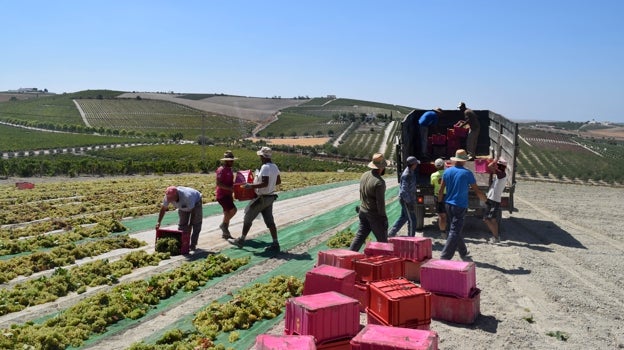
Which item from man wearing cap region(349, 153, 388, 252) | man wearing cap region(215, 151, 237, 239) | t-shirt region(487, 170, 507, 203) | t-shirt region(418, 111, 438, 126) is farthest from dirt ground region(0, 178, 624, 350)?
t-shirt region(418, 111, 438, 126)

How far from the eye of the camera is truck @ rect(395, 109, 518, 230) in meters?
13.2

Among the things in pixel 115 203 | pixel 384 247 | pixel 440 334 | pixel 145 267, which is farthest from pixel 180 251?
pixel 115 203

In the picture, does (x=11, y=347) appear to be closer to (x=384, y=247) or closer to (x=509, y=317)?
(x=384, y=247)

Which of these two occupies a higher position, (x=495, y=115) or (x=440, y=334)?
(x=495, y=115)

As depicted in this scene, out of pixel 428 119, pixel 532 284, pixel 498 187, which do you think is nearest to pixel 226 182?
pixel 498 187

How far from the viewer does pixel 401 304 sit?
6.18 meters

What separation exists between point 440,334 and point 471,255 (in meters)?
4.62

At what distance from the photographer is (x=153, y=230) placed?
1390 centimetres

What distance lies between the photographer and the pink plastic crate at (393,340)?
480cm

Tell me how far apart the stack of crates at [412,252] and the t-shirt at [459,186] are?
3.25 feet

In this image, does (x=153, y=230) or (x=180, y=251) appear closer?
(x=180, y=251)

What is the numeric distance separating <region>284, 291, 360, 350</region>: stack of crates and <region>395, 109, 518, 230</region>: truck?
25.4 ft

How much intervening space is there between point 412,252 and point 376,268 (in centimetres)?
172

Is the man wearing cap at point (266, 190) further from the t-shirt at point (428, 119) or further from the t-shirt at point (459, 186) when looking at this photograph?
the t-shirt at point (428, 119)
